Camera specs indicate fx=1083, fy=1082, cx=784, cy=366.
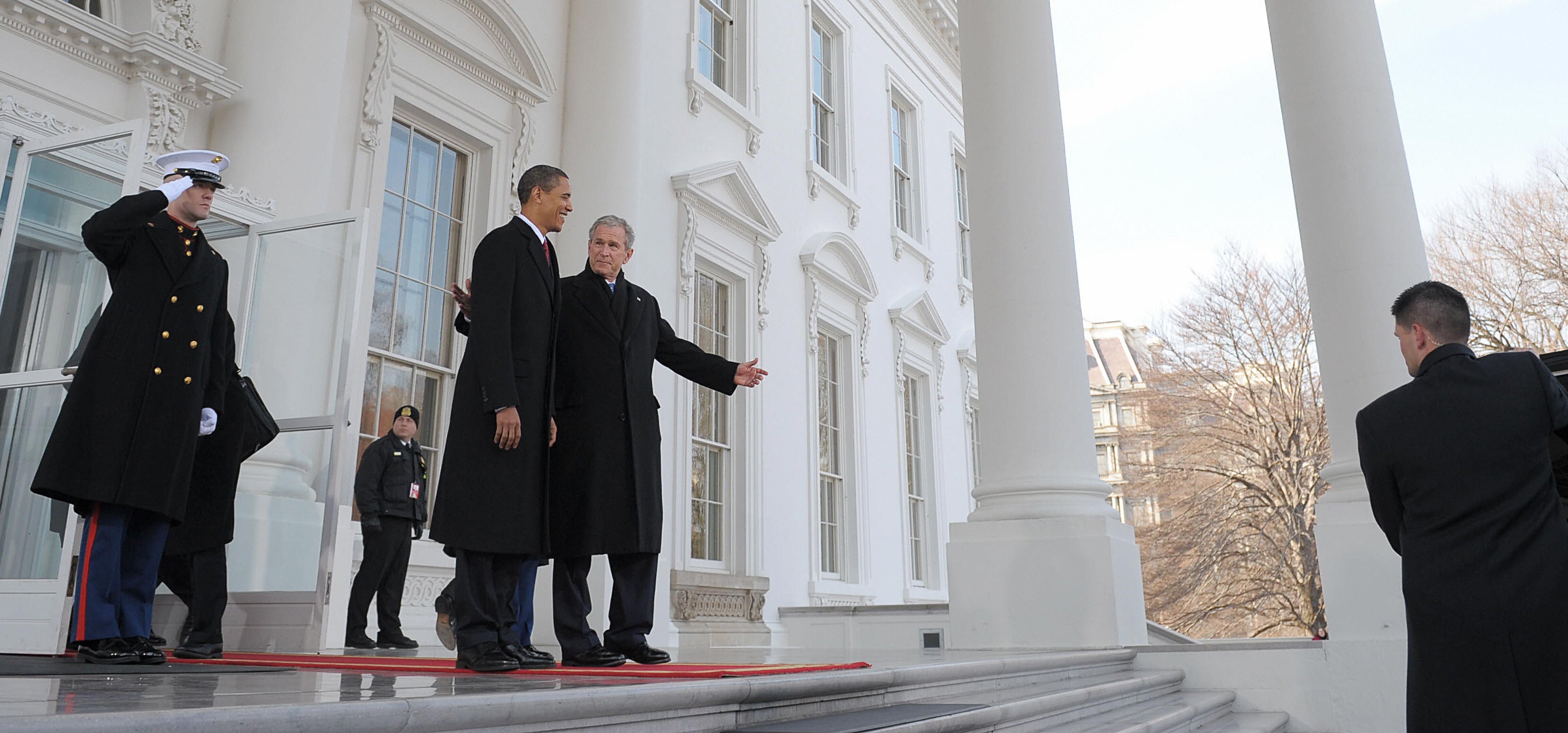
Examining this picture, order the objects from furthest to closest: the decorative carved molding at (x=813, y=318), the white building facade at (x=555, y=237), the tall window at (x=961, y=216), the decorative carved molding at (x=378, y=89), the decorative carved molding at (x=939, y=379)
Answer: the tall window at (x=961, y=216), the decorative carved molding at (x=939, y=379), the decorative carved molding at (x=813, y=318), the decorative carved molding at (x=378, y=89), the white building facade at (x=555, y=237)

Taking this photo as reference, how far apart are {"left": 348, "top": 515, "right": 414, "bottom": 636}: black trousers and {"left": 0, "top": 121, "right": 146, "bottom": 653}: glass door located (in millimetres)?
1949

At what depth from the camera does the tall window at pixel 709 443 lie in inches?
425

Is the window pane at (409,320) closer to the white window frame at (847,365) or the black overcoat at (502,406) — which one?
the black overcoat at (502,406)

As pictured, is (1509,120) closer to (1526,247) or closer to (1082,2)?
(1526,247)

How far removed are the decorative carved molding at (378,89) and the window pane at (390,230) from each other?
49 cm

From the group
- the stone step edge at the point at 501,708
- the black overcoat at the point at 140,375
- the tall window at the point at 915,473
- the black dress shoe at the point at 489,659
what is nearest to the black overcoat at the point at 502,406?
the black dress shoe at the point at 489,659

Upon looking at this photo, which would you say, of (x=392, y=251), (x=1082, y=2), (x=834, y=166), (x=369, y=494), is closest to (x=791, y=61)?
(x=834, y=166)

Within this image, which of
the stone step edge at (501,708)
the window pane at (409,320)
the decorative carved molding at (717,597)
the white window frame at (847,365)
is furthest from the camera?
the white window frame at (847,365)

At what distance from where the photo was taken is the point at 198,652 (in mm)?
4586

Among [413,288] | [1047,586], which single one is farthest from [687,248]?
[1047,586]

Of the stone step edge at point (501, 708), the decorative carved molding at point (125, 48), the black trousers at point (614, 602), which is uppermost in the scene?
the decorative carved molding at point (125, 48)

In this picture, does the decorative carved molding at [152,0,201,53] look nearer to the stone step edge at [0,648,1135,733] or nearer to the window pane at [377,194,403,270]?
the window pane at [377,194,403,270]

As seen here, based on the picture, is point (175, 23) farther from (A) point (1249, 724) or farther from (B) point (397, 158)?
(A) point (1249, 724)

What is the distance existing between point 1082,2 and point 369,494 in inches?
440
